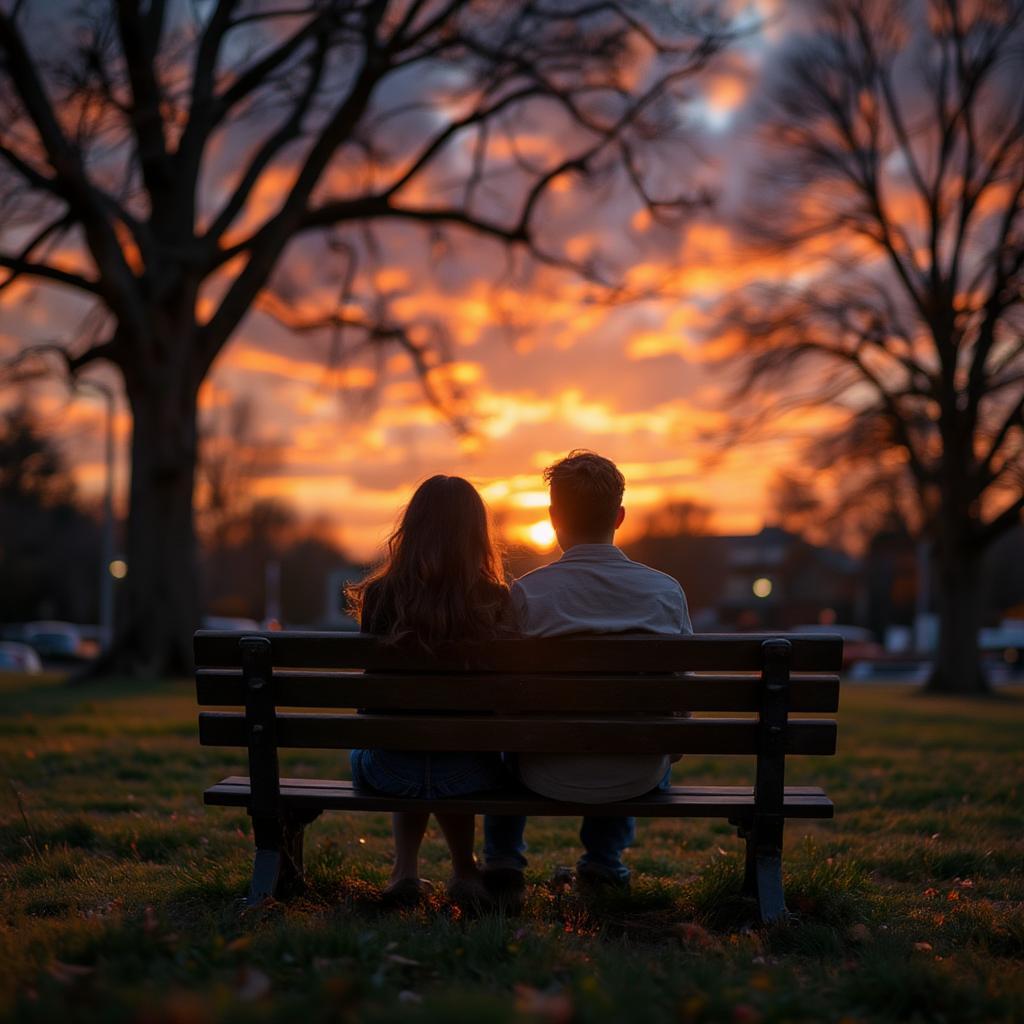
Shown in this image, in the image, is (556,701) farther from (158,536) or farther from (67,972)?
(158,536)

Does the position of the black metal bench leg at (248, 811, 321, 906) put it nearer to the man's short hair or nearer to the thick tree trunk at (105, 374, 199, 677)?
the man's short hair

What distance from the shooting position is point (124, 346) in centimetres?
1633

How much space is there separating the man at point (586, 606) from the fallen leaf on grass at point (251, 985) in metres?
1.32

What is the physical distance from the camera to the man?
382 centimetres

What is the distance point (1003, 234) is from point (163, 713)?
18.0 m

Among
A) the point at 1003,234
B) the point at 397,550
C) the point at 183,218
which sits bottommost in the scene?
the point at 397,550

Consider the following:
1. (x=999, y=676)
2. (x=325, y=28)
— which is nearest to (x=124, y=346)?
(x=325, y=28)

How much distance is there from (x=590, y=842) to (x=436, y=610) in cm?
119

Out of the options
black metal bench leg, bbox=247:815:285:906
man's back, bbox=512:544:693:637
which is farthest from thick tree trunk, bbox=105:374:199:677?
man's back, bbox=512:544:693:637

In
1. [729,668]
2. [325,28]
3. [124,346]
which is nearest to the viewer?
[729,668]

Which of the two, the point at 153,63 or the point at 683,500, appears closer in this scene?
the point at 153,63

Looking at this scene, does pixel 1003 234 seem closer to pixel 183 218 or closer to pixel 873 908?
pixel 183 218

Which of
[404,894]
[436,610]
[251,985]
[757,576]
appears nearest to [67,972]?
[251,985]

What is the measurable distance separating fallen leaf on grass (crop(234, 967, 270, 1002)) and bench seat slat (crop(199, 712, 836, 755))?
3.49ft
